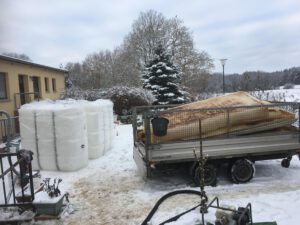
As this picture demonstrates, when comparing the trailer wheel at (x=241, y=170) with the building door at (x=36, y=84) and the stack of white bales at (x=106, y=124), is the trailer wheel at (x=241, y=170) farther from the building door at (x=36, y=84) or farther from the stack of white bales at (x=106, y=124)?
the building door at (x=36, y=84)

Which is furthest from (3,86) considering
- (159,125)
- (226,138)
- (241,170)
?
(241,170)

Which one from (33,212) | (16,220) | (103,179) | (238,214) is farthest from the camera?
(103,179)

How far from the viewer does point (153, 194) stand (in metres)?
6.72

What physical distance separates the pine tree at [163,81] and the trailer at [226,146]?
18.5 m

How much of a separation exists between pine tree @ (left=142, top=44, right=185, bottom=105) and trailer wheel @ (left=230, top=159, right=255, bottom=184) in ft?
61.1

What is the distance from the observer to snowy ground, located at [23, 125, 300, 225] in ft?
18.4

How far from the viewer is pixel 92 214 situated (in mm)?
5930

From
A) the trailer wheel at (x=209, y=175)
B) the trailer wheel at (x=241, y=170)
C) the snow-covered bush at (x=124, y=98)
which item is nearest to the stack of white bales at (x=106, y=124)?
the trailer wheel at (x=209, y=175)

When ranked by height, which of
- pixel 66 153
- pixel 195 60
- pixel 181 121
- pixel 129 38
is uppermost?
pixel 129 38

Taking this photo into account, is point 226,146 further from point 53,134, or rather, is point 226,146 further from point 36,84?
point 36,84

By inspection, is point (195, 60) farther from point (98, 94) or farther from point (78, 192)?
point (78, 192)

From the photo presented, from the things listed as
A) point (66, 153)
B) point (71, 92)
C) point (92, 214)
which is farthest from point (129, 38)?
point (92, 214)

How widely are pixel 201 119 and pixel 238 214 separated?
12.2ft

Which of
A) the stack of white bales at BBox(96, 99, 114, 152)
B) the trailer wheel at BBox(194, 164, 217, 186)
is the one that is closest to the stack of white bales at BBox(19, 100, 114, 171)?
the stack of white bales at BBox(96, 99, 114, 152)
